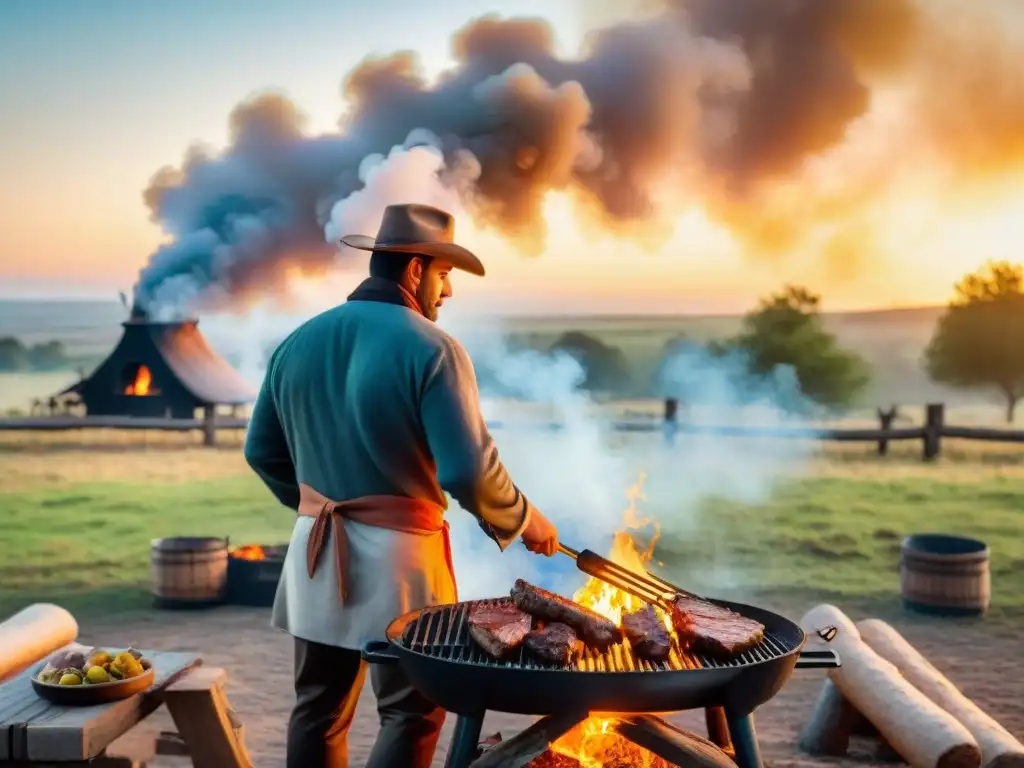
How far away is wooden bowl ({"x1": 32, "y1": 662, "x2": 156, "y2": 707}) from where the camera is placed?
317 centimetres

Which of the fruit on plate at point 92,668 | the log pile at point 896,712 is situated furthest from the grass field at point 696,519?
the fruit on plate at point 92,668

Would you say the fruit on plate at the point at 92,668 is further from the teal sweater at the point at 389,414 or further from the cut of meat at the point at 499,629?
the cut of meat at the point at 499,629

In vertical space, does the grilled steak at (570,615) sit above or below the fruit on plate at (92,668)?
above

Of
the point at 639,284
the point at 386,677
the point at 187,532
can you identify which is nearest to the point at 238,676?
the point at 386,677

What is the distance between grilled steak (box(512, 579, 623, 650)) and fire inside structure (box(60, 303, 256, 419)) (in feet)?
29.3

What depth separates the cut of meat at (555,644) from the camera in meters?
2.38

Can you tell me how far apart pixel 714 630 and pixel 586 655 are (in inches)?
12.2

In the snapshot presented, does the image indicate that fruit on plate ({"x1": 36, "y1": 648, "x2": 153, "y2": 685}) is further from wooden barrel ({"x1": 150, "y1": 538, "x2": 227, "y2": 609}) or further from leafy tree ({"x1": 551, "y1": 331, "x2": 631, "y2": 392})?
leafy tree ({"x1": 551, "y1": 331, "x2": 631, "y2": 392})

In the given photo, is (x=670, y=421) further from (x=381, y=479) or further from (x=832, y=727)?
(x=381, y=479)

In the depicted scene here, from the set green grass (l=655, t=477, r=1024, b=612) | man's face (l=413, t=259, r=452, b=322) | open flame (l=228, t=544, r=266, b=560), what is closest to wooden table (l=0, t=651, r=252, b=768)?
man's face (l=413, t=259, r=452, b=322)

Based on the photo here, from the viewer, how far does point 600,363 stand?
1298 cm

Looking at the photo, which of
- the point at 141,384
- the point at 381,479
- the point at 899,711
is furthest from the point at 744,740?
the point at 141,384

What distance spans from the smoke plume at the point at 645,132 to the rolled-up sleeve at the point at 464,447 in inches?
158

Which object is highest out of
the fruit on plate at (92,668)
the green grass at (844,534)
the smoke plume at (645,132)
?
the smoke plume at (645,132)
